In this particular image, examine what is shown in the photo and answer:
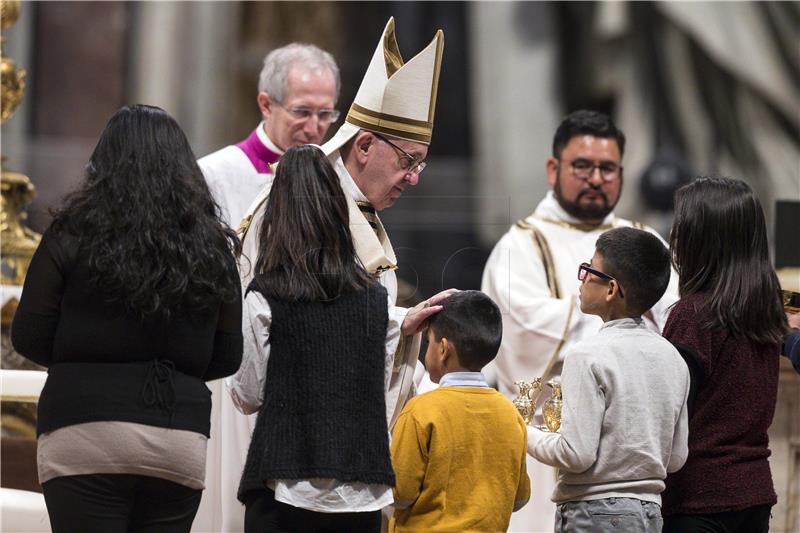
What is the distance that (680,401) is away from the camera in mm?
3408

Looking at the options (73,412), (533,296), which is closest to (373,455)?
(73,412)

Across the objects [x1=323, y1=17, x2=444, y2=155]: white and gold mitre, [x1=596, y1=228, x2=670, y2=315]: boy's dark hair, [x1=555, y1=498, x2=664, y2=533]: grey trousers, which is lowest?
[x1=555, y1=498, x2=664, y2=533]: grey trousers

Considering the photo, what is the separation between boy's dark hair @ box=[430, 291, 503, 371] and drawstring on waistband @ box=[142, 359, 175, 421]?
28.6 inches

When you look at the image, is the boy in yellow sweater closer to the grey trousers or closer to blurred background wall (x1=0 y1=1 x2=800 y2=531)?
the grey trousers

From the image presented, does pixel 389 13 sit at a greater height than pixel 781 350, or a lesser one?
greater

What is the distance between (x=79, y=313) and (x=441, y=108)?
6224mm

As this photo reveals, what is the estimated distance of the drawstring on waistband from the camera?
292 cm

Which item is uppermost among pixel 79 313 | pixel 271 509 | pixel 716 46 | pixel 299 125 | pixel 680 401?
pixel 716 46

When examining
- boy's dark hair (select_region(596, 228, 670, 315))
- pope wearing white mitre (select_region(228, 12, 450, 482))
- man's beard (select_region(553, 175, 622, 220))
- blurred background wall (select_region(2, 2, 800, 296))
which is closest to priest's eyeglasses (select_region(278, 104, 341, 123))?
man's beard (select_region(553, 175, 622, 220))

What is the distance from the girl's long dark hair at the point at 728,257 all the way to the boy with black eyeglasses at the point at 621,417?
22cm

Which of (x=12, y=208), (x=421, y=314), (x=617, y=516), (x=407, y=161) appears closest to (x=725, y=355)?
(x=617, y=516)

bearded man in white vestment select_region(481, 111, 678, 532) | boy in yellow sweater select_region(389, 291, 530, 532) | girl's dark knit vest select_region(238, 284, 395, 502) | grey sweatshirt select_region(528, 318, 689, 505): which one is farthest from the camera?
bearded man in white vestment select_region(481, 111, 678, 532)

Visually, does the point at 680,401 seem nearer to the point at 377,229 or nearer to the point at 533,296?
the point at 377,229

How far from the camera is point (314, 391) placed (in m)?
3.09
